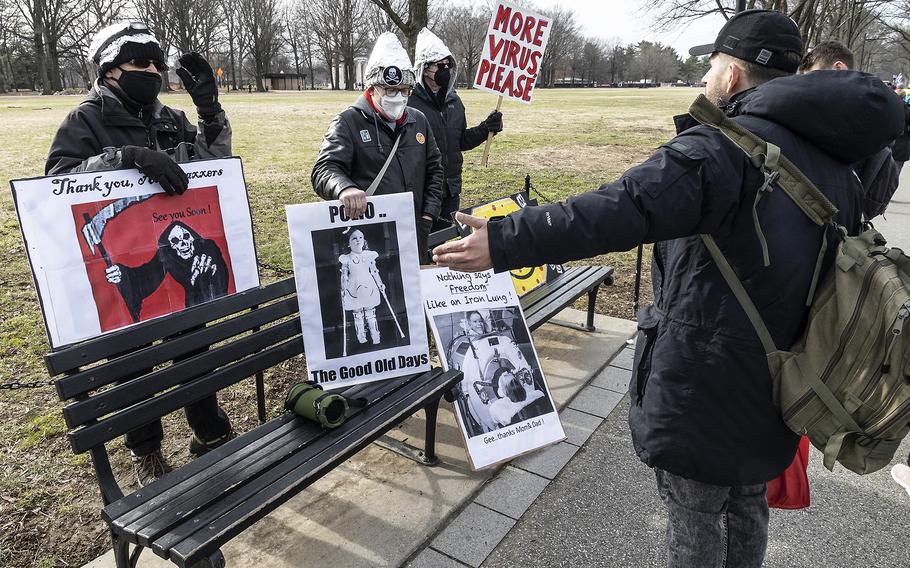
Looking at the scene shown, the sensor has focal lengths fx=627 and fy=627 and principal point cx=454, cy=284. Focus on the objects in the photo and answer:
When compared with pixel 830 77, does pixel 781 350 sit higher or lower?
lower

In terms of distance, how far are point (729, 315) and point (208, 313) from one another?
2326 mm

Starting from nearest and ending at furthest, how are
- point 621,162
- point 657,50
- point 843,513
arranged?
point 843,513 < point 621,162 < point 657,50

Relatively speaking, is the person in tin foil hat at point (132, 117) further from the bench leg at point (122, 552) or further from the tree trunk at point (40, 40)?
the tree trunk at point (40, 40)

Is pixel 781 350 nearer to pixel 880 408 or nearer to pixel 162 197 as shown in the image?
pixel 880 408

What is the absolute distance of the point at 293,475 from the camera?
2.47m

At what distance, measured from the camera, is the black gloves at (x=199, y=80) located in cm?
332

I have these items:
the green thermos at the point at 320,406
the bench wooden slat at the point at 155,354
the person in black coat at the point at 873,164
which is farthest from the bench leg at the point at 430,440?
the person in black coat at the point at 873,164

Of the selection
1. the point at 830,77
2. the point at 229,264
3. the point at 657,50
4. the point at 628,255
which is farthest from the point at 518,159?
the point at 657,50

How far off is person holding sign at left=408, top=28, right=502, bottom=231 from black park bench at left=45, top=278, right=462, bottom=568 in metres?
2.10

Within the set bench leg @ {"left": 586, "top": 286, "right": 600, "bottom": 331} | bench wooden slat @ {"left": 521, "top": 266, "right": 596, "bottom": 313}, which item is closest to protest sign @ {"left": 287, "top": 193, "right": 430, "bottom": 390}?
bench wooden slat @ {"left": 521, "top": 266, "right": 596, "bottom": 313}

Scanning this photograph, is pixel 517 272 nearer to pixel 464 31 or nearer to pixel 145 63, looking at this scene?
pixel 145 63

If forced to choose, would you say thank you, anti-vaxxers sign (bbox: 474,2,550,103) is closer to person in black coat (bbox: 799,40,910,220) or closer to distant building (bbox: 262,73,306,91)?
person in black coat (bbox: 799,40,910,220)

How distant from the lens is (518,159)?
1520cm

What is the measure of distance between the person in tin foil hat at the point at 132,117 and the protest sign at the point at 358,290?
0.70 metres
